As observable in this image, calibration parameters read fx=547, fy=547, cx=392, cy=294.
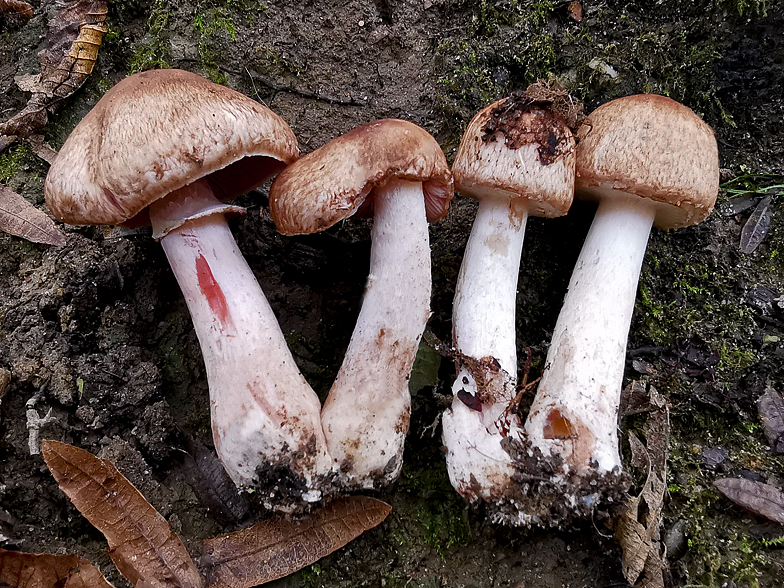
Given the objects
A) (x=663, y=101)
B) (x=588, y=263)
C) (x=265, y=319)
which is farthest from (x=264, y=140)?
(x=663, y=101)

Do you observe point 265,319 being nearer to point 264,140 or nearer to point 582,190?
point 264,140

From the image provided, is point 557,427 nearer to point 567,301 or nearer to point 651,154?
point 567,301

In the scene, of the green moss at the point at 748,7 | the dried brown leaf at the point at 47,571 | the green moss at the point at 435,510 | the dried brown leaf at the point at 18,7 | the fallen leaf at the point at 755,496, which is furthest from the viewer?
the dried brown leaf at the point at 18,7

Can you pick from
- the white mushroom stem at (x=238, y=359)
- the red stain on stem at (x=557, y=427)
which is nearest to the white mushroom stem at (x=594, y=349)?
the red stain on stem at (x=557, y=427)

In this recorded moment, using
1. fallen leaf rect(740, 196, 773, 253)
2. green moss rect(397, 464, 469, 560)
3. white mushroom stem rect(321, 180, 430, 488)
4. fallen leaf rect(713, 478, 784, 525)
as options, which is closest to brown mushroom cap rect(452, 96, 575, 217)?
white mushroom stem rect(321, 180, 430, 488)

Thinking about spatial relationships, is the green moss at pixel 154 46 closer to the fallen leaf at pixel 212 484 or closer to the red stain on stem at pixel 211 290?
the red stain on stem at pixel 211 290

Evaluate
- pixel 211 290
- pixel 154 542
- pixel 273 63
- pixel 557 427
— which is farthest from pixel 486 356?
pixel 273 63

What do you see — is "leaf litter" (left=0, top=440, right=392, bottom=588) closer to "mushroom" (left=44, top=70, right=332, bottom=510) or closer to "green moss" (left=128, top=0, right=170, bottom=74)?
"mushroom" (left=44, top=70, right=332, bottom=510)
